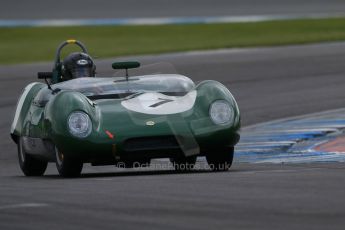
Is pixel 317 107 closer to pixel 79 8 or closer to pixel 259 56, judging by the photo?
pixel 259 56

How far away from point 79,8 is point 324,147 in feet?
82.7

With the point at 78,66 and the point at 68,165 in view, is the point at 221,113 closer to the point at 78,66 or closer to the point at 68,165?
the point at 68,165

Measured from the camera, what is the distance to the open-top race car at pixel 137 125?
8867 mm

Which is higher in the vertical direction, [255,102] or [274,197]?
[274,197]

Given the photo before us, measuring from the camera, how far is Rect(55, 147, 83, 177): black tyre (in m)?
9.01

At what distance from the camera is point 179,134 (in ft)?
29.1

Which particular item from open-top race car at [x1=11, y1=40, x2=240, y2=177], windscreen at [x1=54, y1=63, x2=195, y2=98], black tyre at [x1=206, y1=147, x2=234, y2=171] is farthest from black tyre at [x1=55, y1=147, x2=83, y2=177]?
black tyre at [x1=206, y1=147, x2=234, y2=171]

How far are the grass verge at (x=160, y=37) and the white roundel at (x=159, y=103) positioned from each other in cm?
1478

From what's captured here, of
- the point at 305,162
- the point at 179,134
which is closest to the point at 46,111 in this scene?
the point at 179,134

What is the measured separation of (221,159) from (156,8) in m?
25.9

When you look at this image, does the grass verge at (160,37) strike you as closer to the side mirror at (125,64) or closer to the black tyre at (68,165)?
the side mirror at (125,64)

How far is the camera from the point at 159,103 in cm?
921

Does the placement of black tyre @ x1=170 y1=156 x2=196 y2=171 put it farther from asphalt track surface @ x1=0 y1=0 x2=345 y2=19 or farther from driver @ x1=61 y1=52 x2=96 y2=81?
asphalt track surface @ x1=0 y1=0 x2=345 y2=19

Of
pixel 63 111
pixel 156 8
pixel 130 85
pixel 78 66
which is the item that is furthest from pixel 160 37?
pixel 63 111
